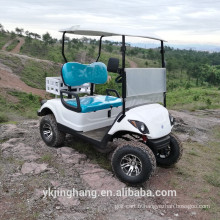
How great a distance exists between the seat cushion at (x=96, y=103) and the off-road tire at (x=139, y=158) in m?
1.08

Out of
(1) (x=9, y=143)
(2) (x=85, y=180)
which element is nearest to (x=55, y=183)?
(2) (x=85, y=180)

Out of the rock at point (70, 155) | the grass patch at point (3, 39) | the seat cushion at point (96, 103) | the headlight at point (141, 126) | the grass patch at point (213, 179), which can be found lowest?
the grass patch at point (213, 179)

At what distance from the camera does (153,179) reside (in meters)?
4.22

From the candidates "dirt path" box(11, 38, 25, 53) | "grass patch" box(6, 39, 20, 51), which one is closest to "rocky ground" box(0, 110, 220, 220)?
"dirt path" box(11, 38, 25, 53)

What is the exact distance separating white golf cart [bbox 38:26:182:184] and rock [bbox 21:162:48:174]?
79 cm

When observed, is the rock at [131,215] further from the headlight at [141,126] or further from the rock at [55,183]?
the headlight at [141,126]

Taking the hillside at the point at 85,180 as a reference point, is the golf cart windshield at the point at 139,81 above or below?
above

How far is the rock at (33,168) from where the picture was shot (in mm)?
4215

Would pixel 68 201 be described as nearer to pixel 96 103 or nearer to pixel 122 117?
pixel 122 117

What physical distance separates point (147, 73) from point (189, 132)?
4.00m

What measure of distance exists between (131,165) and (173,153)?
3.37 feet

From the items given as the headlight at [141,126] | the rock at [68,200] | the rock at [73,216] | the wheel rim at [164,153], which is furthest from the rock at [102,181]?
the wheel rim at [164,153]

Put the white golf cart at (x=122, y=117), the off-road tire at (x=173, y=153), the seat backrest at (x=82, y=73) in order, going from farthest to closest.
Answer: the seat backrest at (x=82, y=73) → the off-road tire at (x=173, y=153) → the white golf cart at (x=122, y=117)

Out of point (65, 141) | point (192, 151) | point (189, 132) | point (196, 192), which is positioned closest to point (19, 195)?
point (65, 141)
